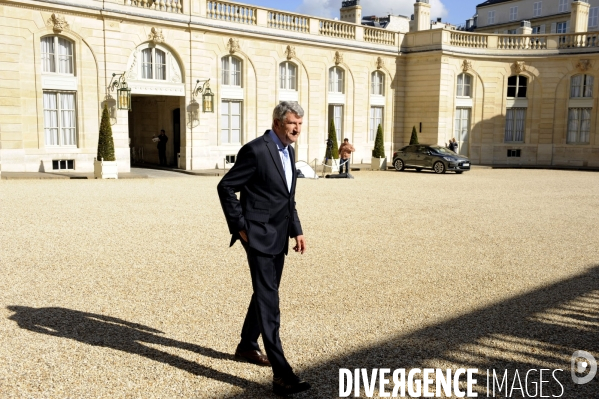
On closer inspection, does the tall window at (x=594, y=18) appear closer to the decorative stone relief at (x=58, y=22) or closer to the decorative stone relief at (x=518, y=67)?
the decorative stone relief at (x=518, y=67)

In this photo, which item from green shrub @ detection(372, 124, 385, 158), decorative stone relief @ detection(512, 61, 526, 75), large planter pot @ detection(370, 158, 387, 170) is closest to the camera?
green shrub @ detection(372, 124, 385, 158)

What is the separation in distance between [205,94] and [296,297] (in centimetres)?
1699

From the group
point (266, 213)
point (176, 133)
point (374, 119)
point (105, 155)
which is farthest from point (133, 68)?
point (266, 213)

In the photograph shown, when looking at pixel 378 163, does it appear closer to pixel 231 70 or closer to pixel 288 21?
pixel 288 21

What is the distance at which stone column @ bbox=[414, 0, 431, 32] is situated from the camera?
29.5m

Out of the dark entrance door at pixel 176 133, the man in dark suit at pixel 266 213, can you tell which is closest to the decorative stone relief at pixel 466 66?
the dark entrance door at pixel 176 133

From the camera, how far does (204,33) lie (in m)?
22.3

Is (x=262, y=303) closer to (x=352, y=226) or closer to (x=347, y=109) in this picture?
(x=352, y=226)

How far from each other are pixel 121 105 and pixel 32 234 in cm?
1184

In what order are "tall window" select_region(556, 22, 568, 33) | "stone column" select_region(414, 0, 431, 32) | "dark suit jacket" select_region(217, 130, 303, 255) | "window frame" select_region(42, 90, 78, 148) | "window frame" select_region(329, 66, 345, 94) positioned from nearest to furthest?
"dark suit jacket" select_region(217, 130, 303, 255), "window frame" select_region(42, 90, 78, 148), "window frame" select_region(329, 66, 345, 94), "stone column" select_region(414, 0, 431, 32), "tall window" select_region(556, 22, 568, 33)

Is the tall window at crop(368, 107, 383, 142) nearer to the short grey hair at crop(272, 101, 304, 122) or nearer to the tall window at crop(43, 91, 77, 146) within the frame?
the tall window at crop(43, 91, 77, 146)

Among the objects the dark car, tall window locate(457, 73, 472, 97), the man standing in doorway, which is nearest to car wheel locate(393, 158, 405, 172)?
the dark car

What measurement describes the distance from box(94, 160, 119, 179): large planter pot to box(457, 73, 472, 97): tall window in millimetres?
17067

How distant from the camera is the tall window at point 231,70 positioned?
76.4ft
